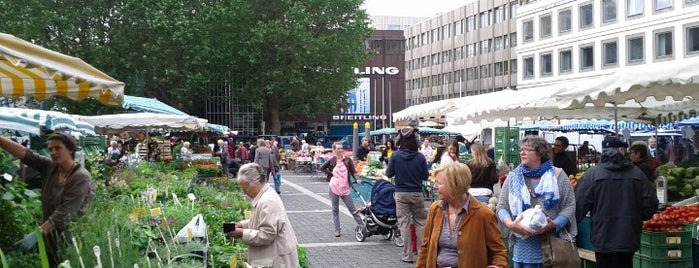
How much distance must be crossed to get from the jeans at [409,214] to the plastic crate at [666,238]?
11.8ft

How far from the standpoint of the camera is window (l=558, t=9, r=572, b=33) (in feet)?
162

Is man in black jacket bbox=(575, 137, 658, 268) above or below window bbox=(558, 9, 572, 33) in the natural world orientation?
below

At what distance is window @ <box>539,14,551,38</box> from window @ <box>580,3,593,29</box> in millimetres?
3528

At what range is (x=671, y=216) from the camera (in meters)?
7.32

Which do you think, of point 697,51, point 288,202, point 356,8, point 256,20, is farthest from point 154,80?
point 697,51

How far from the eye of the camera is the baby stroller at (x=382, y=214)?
11570mm

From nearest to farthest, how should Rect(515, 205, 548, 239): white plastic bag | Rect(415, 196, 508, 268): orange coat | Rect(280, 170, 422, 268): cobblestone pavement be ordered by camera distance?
Rect(415, 196, 508, 268): orange coat → Rect(515, 205, 548, 239): white plastic bag → Rect(280, 170, 422, 268): cobblestone pavement

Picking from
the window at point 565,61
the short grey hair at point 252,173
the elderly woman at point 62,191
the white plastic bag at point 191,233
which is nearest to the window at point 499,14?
the window at point 565,61

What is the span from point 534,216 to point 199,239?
8.63ft

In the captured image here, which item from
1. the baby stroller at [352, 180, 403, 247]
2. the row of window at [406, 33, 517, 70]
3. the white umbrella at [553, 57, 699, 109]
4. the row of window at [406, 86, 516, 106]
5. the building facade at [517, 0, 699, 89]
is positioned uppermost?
the row of window at [406, 33, 517, 70]

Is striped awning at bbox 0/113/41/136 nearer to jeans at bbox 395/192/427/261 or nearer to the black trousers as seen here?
jeans at bbox 395/192/427/261

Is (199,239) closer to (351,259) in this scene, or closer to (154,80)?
(351,259)

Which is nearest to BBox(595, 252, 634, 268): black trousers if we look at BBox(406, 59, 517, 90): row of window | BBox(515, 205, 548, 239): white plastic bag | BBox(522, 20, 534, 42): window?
BBox(515, 205, 548, 239): white plastic bag

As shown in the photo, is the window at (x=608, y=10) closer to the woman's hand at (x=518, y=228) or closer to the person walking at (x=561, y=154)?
the person walking at (x=561, y=154)
